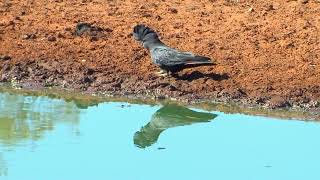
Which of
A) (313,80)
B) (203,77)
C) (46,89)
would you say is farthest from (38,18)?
(313,80)

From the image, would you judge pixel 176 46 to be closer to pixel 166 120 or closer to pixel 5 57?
pixel 5 57

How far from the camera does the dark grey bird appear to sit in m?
10.6

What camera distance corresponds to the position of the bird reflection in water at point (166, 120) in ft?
29.4

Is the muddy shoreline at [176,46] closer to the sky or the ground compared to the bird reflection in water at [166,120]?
closer to the sky

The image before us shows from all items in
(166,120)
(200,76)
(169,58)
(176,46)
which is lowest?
(166,120)

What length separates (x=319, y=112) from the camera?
10227 mm

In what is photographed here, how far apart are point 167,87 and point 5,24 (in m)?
2.93

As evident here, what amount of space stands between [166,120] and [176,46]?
2.35m

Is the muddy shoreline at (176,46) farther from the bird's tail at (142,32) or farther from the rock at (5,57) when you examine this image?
the bird's tail at (142,32)

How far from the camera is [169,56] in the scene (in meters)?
10.6

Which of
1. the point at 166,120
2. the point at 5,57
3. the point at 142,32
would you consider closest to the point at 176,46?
the point at 142,32

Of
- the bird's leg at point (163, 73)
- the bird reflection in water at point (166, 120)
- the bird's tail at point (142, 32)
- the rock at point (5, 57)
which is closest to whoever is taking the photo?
the bird reflection in water at point (166, 120)

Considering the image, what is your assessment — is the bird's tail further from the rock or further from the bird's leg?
the rock

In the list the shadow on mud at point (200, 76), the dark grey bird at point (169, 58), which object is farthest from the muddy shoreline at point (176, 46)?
the dark grey bird at point (169, 58)
